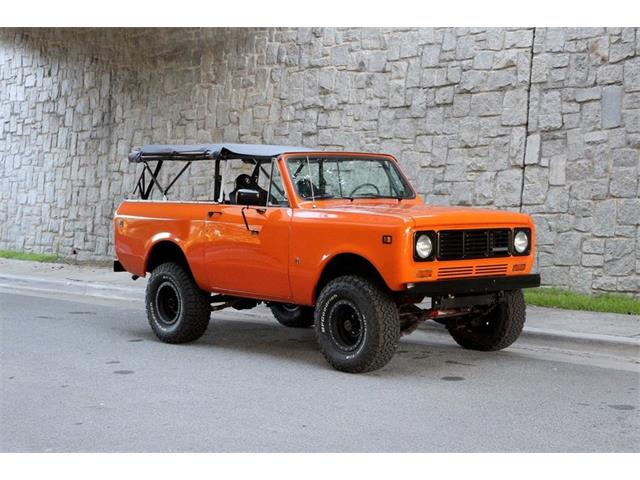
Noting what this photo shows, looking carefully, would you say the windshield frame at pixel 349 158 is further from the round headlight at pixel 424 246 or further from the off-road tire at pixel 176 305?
the off-road tire at pixel 176 305

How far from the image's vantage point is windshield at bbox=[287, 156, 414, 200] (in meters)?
8.88

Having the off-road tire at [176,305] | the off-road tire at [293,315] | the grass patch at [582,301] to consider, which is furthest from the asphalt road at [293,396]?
the grass patch at [582,301]

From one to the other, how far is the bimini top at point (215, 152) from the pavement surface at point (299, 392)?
1.92m

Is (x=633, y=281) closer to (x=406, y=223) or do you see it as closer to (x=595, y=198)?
(x=595, y=198)

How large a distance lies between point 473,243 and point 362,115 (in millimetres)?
7098

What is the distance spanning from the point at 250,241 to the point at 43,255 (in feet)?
41.2

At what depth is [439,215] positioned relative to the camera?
7848 millimetres

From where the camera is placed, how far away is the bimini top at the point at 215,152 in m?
9.10

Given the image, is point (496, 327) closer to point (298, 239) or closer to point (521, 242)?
point (521, 242)

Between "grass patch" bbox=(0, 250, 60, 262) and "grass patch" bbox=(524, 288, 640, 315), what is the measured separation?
35.4ft

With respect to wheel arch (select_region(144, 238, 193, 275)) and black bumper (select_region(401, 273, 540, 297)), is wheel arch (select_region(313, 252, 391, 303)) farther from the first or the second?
Answer: wheel arch (select_region(144, 238, 193, 275))

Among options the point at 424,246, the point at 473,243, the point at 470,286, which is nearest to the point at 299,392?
the point at 424,246

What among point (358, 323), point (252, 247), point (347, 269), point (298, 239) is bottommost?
point (358, 323)

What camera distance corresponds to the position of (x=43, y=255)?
20281 mm
